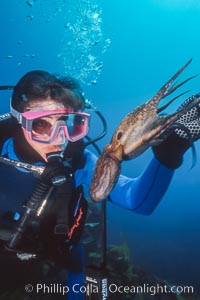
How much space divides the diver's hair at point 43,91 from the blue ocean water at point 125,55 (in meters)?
21.2

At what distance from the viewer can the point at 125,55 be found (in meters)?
44.0

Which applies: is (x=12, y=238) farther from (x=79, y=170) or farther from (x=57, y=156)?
(x=79, y=170)

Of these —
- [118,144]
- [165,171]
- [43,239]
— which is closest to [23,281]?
[43,239]

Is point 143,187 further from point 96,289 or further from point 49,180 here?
point 96,289

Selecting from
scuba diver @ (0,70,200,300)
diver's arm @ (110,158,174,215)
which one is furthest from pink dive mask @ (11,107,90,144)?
diver's arm @ (110,158,174,215)

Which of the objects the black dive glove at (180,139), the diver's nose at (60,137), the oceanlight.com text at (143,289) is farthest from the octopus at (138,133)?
the oceanlight.com text at (143,289)

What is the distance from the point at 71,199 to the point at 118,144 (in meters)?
1.56

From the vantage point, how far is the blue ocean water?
90.8ft

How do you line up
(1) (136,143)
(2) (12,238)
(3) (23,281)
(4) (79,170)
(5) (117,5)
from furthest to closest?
1. (5) (117,5)
2. (3) (23,281)
3. (4) (79,170)
4. (2) (12,238)
5. (1) (136,143)

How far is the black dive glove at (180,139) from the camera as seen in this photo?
172cm

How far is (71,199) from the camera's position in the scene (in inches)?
115

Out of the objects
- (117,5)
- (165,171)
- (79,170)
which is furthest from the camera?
(117,5)

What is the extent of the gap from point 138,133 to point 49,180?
141 cm

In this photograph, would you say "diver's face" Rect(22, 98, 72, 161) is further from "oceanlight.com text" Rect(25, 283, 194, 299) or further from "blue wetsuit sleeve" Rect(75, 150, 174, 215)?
"oceanlight.com text" Rect(25, 283, 194, 299)
